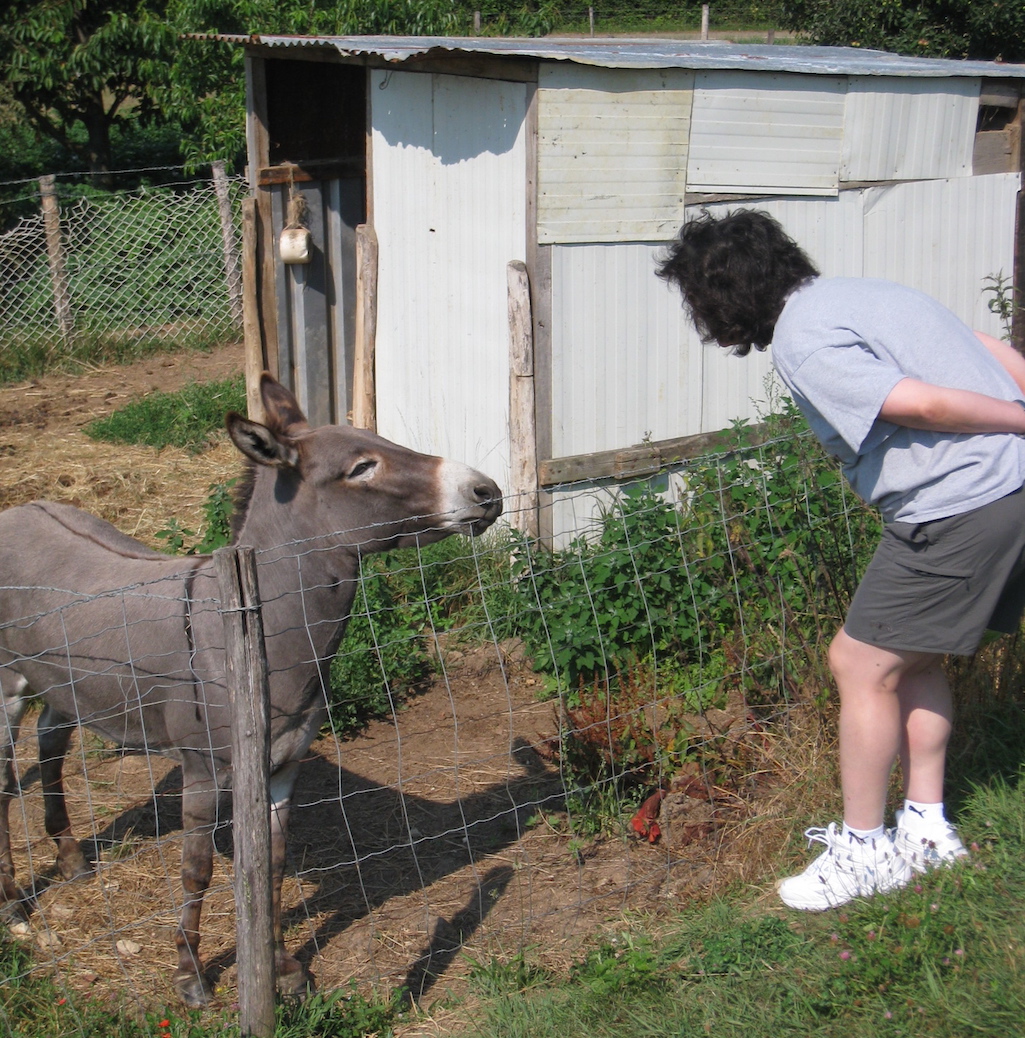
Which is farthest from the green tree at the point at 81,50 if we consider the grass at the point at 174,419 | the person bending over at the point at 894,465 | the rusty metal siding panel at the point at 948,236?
the person bending over at the point at 894,465

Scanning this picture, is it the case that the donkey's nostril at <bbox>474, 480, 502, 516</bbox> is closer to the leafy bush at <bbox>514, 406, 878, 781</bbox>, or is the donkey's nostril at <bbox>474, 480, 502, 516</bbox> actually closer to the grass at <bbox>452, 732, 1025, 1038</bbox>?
the leafy bush at <bbox>514, 406, 878, 781</bbox>

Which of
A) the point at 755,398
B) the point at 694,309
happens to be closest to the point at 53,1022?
the point at 694,309

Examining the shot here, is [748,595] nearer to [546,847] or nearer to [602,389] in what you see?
[546,847]

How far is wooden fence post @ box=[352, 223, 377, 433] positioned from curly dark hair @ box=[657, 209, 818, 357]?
4861mm

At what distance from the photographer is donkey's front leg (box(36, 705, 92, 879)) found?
14.5 feet

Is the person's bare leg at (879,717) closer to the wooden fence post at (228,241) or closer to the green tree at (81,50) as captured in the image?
the wooden fence post at (228,241)

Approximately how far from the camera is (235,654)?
2.99m

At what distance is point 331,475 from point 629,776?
186 cm

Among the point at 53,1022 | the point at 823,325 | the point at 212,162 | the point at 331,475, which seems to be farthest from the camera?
the point at 212,162

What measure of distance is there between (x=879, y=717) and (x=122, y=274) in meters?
11.1

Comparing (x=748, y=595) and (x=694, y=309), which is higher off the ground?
(x=694, y=309)

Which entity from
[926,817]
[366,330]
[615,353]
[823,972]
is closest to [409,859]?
[823,972]

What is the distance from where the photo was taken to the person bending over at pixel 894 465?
2.80m

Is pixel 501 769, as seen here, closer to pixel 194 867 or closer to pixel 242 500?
pixel 194 867
